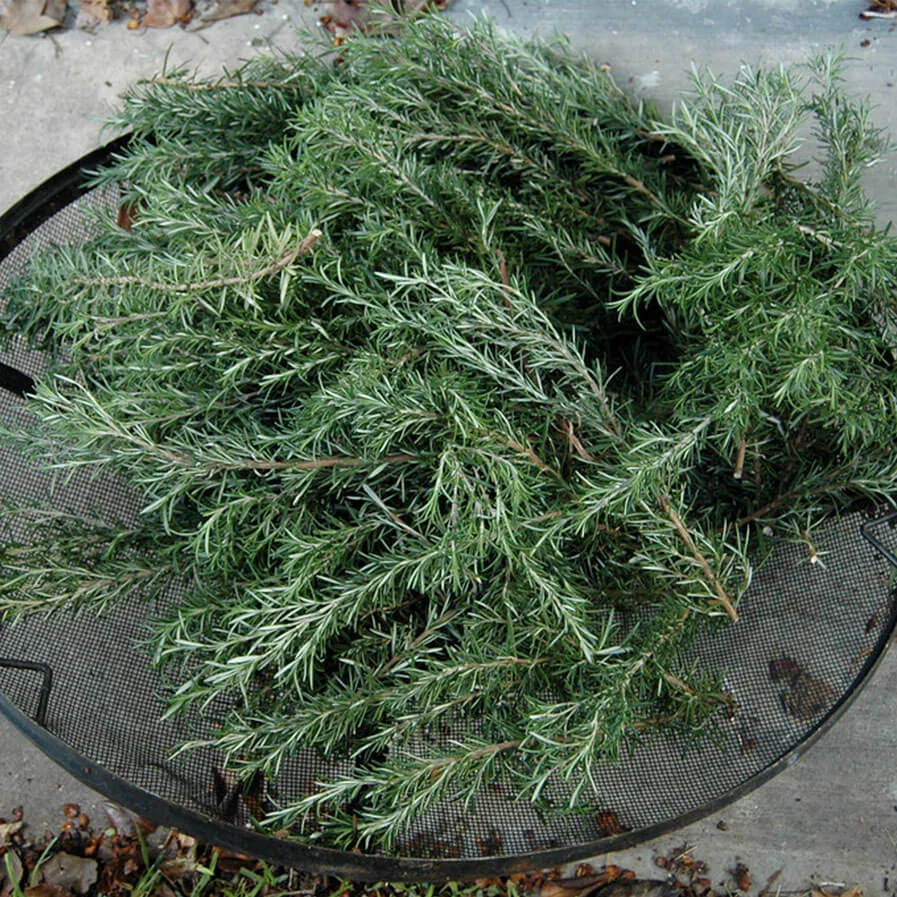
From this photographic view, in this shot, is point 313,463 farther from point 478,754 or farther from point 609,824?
point 609,824

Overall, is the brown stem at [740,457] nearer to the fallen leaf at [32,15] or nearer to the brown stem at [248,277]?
the brown stem at [248,277]

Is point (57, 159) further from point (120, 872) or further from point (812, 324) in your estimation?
point (812, 324)

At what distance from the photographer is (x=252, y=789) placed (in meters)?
1.42

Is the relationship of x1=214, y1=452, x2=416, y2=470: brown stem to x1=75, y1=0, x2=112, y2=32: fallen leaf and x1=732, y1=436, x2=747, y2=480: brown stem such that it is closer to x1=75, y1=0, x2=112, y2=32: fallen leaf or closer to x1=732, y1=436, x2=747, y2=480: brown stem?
x1=732, y1=436, x2=747, y2=480: brown stem

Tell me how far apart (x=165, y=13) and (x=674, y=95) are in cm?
114

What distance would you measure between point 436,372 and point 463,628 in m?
0.37

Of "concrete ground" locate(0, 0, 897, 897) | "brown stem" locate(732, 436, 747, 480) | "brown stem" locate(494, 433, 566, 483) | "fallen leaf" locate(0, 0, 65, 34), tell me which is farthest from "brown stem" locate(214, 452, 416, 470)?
"fallen leaf" locate(0, 0, 65, 34)

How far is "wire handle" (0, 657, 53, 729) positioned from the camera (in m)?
1.32

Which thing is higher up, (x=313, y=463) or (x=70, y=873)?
(x=313, y=463)

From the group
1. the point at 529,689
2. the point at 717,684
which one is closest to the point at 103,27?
the point at 529,689

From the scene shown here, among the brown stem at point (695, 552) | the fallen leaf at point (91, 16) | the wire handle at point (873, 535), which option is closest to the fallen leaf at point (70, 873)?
the brown stem at point (695, 552)

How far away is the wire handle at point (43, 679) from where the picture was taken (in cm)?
132

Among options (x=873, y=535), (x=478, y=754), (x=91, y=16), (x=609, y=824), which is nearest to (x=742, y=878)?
(x=609, y=824)

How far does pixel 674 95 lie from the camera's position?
72.6 inches
